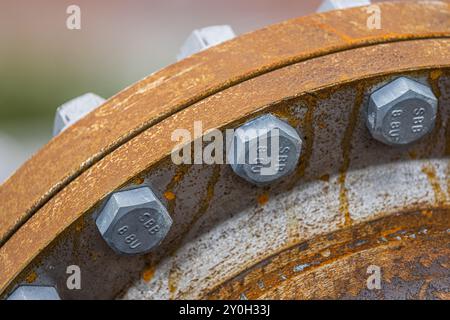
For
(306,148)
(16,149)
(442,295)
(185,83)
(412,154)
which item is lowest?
(16,149)

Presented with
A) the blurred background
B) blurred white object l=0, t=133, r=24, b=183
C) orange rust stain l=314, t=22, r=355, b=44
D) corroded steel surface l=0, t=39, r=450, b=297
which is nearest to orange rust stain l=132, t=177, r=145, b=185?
corroded steel surface l=0, t=39, r=450, b=297

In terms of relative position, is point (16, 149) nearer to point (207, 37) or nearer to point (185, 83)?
point (207, 37)

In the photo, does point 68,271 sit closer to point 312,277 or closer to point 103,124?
point 103,124

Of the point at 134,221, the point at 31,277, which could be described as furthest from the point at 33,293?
the point at 134,221

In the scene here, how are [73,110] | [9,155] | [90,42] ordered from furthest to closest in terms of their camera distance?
[90,42] → [9,155] → [73,110]

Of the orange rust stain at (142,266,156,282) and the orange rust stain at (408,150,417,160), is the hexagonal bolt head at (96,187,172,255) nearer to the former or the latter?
the orange rust stain at (142,266,156,282)

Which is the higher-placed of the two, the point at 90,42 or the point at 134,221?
the point at 134,221

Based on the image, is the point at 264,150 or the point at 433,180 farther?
the point at 433,180
